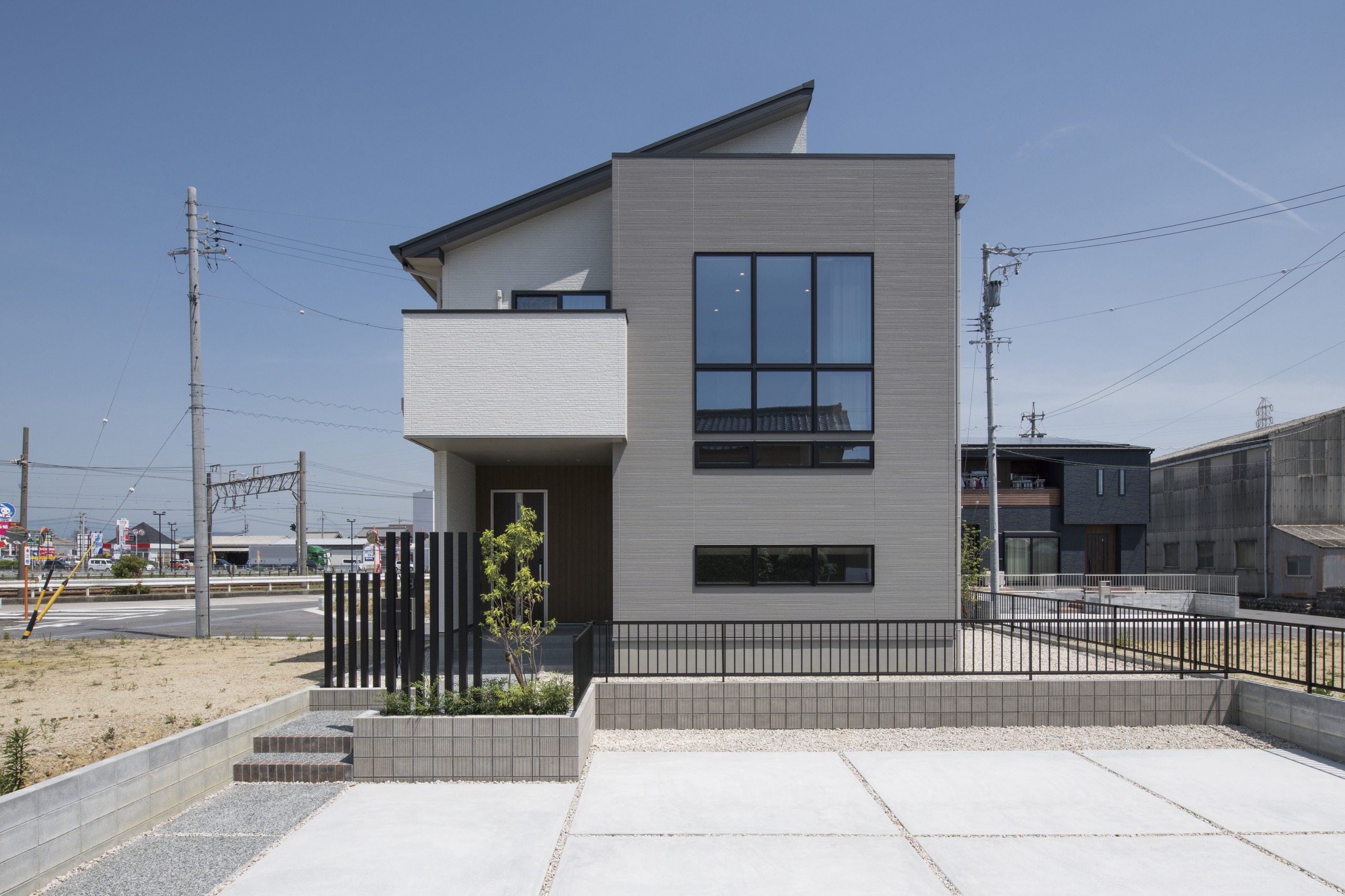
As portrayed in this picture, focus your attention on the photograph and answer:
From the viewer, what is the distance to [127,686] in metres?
10.5

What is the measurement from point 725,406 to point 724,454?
70 centimetres

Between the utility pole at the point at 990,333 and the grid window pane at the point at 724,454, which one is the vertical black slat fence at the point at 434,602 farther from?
the utility pole at the point at 990,333

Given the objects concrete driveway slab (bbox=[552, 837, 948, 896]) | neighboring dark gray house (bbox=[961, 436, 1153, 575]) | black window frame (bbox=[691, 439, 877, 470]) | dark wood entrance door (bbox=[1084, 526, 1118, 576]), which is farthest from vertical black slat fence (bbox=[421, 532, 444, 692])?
dark wood entrance door (bbox=[1084, 526, 1118, 576])

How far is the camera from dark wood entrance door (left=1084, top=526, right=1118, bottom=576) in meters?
33.0

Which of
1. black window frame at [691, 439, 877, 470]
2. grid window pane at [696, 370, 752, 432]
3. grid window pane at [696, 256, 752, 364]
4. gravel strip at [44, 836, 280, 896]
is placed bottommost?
gravel strip at [44, 836, 280, 896]

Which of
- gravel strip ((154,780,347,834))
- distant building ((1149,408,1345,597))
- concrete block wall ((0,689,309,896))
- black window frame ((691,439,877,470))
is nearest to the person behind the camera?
concrete block wall ((0,689,309,896))

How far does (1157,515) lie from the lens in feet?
134

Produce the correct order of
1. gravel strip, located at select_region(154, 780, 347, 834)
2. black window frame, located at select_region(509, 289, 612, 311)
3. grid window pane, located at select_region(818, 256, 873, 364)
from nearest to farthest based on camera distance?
gravel strip, located at select_region(154, 780, 347, 834)
grid window pane, located at select_region(818, 256, 873, 364)
black window frame, located at select_region(509, 289, 612, 311)

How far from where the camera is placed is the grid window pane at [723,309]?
11602mm

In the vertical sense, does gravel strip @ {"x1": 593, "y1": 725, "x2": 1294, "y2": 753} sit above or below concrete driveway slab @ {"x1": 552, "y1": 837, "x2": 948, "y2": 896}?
below

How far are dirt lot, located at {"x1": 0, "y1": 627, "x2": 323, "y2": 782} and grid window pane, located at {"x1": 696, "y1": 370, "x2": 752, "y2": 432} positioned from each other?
650 cm

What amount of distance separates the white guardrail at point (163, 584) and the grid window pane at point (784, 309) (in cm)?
2918

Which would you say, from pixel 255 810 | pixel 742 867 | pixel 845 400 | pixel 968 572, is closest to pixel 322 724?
pixel 255 810

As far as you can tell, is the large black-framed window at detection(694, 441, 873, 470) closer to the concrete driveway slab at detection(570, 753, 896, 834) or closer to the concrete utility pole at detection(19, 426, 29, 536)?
the concrete driveway slab at detection(570, 753, 896, 834)
